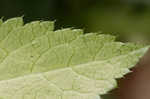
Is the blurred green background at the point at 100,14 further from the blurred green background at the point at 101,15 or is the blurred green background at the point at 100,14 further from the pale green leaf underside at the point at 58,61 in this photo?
the pale green leaf underside at the point at 58,61

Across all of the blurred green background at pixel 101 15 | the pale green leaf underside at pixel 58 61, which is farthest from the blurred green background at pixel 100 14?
the pale green leaf underside at pixel 58 61

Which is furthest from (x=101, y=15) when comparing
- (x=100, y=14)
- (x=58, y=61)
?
Answer: (x=58, y=61)

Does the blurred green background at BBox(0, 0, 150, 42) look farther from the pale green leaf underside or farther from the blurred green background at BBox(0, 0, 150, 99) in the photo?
the pale green leaf underside

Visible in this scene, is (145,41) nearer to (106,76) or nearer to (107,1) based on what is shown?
(107,1)

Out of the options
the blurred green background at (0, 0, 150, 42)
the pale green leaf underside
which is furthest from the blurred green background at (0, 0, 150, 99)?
the pale green leaf underside

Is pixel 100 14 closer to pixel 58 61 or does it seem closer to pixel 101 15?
pixel 101 15

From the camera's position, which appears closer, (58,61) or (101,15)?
(58,61)

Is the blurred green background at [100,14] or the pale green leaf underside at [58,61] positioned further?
the blurred green background at [100,14]
